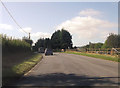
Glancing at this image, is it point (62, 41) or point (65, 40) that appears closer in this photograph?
point (62, 41)

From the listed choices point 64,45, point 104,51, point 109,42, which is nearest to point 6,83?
point 104,51

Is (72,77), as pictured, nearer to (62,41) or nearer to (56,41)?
(62,41)

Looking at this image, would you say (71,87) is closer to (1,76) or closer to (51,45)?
(1,76)

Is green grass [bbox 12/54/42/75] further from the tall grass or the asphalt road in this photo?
the tall grass

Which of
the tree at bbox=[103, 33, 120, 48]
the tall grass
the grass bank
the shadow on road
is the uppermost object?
the tree at bbox=[103, 33, 120, 48]

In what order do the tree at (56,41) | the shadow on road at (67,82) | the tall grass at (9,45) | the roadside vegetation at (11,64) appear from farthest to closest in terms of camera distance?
the tree at (56,41), the tall grass at (9,45), the roadside vegetation at (11,64), the shadow on road at (67,82)

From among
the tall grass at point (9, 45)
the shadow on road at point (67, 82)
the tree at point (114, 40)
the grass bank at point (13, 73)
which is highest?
the tree at point (114, 40)

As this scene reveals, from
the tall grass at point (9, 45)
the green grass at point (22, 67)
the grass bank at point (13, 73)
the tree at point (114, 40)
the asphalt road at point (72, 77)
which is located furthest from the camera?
the tree at point (114, 40)

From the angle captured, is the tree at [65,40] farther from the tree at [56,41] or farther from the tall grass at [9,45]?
the tall grass at [9,45]

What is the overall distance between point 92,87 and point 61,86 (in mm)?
1414

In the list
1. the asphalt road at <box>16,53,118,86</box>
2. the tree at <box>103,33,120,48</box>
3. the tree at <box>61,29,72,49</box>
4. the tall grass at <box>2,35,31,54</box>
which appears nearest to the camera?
the asphalt road at <box>16,53,118,86</box>

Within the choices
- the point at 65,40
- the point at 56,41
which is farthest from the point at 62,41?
the point at 56,41

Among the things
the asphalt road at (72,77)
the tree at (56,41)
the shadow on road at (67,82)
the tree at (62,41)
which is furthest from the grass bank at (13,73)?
the tree at (56,41)

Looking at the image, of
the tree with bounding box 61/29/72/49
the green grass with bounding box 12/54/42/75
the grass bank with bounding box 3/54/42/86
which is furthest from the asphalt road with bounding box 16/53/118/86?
the tree with bounding box 61/29/72/49
